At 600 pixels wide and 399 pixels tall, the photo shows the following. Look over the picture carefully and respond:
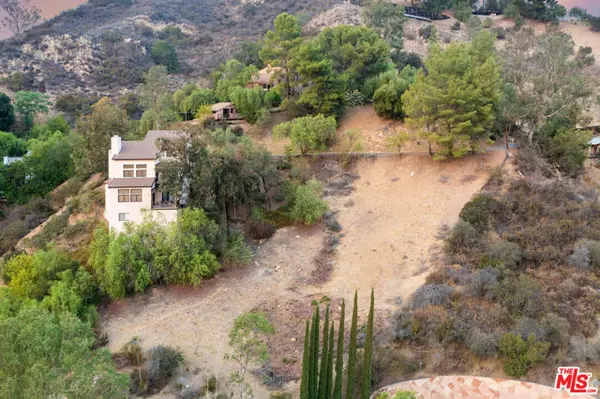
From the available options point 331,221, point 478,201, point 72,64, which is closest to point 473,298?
point 478,201

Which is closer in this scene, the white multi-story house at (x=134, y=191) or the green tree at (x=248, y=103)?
the white multi-story house at (x=134, y=191)

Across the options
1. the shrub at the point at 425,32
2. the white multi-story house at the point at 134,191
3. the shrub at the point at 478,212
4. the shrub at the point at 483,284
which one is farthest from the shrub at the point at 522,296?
the shrub at the point at 425,32

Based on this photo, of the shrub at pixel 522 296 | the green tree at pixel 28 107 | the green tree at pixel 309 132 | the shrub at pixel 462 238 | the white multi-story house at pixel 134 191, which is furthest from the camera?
the green tree at pixel 28 107

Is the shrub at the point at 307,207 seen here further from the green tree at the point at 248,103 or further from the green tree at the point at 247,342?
the green tree at the point at 248,103

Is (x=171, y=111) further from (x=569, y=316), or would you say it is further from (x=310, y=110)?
(x=569, y=316)

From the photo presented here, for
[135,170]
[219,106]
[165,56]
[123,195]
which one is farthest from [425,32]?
[123,195]
